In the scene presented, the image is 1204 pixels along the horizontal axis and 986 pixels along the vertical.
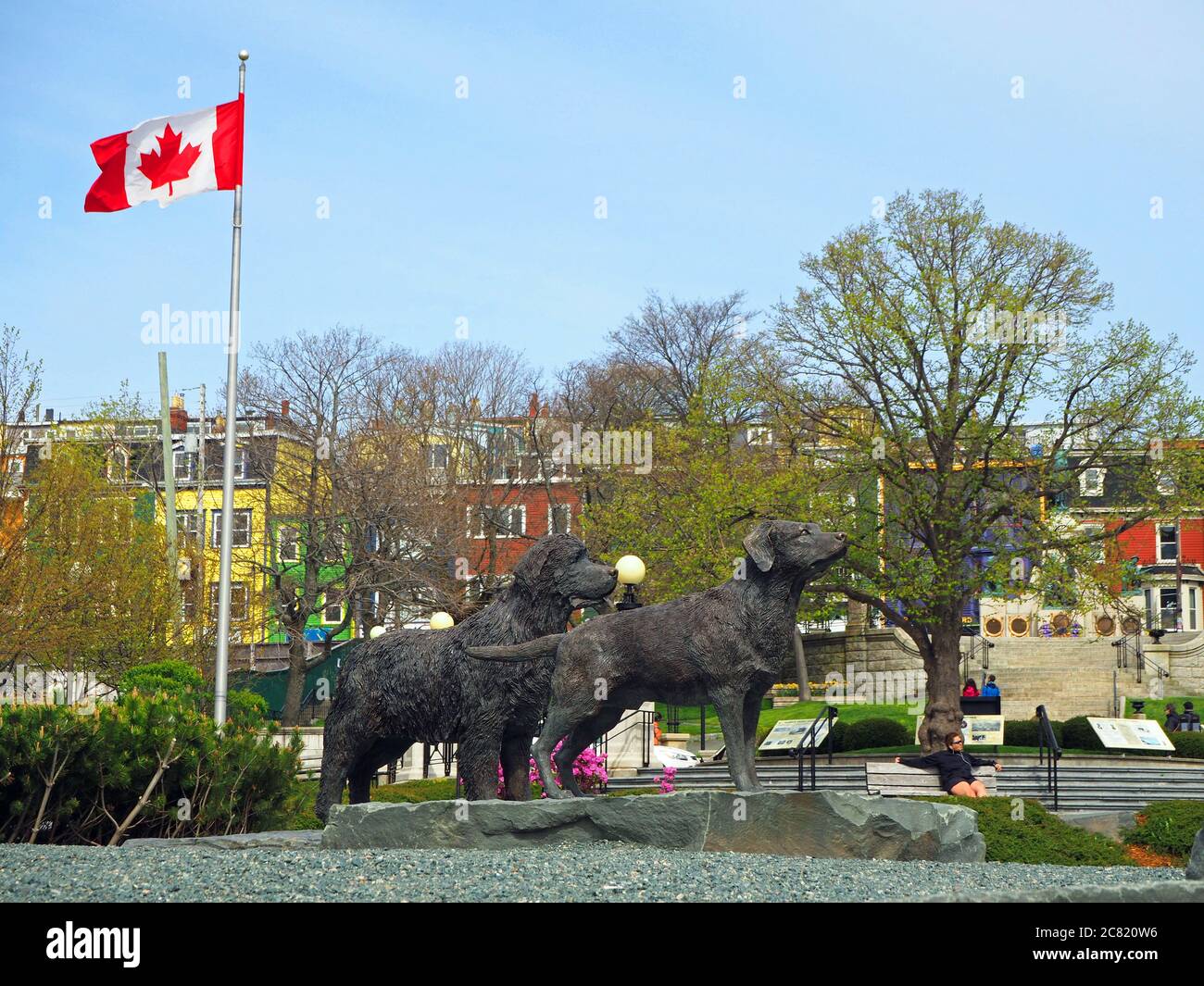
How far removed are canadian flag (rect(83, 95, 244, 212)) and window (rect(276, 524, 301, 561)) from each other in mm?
22807

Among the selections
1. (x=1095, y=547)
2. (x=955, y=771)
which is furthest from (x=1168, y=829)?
(x=1095, y=547)

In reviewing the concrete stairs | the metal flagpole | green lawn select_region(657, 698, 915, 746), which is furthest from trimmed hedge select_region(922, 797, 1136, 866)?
green lawn select_region(657, 698, 915, 746)

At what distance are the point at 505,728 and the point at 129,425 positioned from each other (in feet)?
109

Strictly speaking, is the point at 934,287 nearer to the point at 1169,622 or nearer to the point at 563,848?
the point at 563,848

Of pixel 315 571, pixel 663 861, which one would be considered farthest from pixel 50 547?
pixel 663 861

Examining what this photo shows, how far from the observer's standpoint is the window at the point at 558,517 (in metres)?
43.9

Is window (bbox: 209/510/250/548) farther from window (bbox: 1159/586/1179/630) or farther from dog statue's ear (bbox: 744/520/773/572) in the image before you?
dog statue's ear (bbox: 744/520/773/572)

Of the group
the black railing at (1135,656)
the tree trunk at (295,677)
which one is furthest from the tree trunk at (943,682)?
the black railing at (1135,656)

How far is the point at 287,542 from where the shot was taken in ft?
139

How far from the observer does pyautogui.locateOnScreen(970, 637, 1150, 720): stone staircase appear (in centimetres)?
4744

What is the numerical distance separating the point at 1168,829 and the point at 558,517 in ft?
98.8

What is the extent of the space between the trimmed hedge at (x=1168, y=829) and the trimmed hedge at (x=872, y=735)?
46.5ft

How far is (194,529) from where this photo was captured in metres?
48.0
